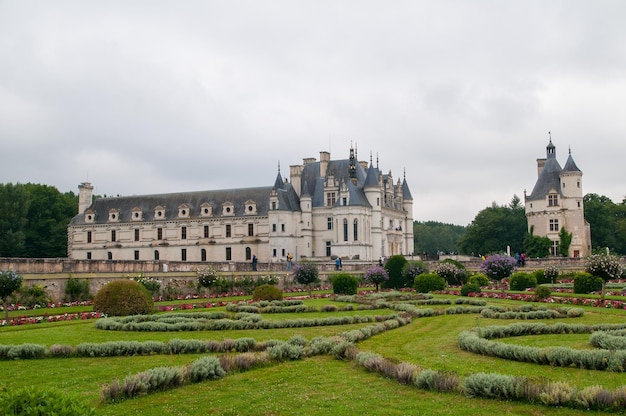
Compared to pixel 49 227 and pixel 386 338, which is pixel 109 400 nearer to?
pixel 386 338

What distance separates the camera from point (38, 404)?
651 cm

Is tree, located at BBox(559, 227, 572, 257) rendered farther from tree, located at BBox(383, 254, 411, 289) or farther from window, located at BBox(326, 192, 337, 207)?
tree, located at BBox(383, 254, 411, 289)

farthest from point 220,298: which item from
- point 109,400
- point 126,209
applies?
point 126,209

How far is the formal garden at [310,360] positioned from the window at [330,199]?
40545mm

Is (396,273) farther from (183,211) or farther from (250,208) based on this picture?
(183,211)

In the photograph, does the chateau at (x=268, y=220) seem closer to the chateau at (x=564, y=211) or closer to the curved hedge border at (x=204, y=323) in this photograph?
the chateau at (x=564, y=211)

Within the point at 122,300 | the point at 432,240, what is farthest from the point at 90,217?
the point at 432,240

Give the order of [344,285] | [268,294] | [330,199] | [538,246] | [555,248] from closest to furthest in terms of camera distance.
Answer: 1. [268,294]
2. [344,285]
3. [538,246]
4. [555,248]
5. [330,199]

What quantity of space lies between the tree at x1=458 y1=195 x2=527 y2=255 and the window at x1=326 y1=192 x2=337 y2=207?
21834 mm

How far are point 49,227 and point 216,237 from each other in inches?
Result: 860

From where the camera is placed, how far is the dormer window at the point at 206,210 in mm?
71562


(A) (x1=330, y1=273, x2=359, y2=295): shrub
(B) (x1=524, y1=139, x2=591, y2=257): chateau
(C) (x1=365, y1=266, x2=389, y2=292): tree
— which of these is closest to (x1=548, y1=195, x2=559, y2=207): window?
(B) (x1=524, y1=139, x2=591, y2=257): chateau

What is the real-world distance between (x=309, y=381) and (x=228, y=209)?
59.7 m

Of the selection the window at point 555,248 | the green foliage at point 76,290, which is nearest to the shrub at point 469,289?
the green foliage at point 76,290
